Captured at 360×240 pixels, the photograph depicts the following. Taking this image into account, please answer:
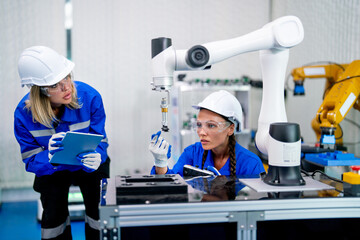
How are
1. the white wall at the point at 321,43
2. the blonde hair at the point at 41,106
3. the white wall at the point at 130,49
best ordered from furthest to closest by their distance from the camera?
1. the white wall at the point at 130,49
2. the white wall at the point at 321,43
3. the blonde hair at the point at 41,106

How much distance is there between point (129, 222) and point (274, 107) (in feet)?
2.57

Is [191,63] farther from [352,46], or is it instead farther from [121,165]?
[121,165]

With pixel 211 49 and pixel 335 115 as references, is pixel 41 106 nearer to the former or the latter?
pixel 211 49

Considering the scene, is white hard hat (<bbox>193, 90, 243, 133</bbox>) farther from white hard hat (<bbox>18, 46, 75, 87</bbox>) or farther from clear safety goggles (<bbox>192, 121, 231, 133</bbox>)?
white hard hat (<bbox>18, 46, 75, 87</bbox>)

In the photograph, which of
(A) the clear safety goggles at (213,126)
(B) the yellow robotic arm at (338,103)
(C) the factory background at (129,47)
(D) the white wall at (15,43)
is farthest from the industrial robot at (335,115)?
(D) the white wall at (15,43)

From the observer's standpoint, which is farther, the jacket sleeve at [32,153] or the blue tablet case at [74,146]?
the jacket sleeve at [32,153]

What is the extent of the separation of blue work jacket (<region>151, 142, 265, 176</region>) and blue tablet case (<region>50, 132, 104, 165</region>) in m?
0.35

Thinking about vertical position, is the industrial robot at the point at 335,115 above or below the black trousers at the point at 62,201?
above

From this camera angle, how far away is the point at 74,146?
1.86 metres

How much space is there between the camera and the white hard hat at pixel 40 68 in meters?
1.93

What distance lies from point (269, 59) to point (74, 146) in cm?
105

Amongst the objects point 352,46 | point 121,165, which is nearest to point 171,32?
point 121,165

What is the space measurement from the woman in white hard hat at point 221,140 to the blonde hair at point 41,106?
66 centimetres

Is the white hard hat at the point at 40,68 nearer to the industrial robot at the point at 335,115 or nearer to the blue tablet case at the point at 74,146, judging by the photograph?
the blue tablet case at the point at 74,146
